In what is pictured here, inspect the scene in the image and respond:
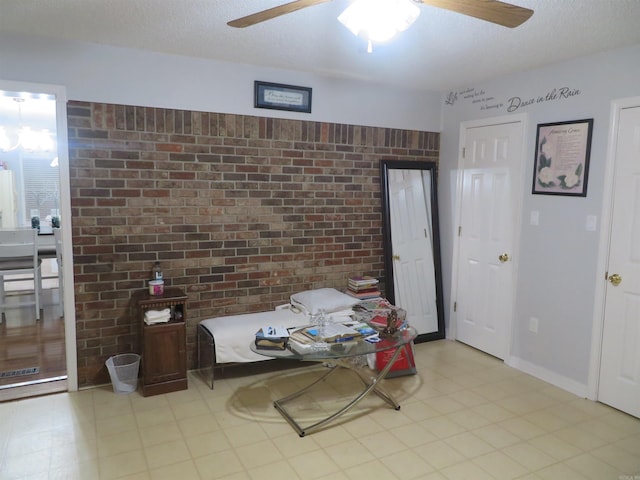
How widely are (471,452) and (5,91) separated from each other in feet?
11.7

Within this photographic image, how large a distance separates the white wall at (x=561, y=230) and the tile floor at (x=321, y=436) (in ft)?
1.01

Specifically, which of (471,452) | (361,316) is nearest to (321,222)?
(361,316)

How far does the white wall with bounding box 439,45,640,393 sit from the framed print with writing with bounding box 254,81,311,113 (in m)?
1.57

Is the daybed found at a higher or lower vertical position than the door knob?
lower

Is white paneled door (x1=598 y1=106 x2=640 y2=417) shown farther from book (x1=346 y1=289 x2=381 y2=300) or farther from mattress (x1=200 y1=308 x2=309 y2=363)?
mattress (x1=200 y1=308 x2=309 y2=363)

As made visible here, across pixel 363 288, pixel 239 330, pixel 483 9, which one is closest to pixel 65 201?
pixel 239 330

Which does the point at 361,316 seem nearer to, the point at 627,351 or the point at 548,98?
the point at 627,351

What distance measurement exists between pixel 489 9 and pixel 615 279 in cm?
222

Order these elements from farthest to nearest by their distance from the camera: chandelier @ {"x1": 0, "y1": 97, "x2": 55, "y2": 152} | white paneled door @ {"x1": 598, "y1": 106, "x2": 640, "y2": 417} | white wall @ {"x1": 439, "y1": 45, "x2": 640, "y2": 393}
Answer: chandelier @ {"x1": 0, "y1": 97, "x2": 55, "y2": 152}
white wall @ {"x1": 439, "y1": 45, "x2": 640, "y2": 393}
white paneled door @ {"x1": 598, "y1": 106, "x2": 640, "y2": 417}

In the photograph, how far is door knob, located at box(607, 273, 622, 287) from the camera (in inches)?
120

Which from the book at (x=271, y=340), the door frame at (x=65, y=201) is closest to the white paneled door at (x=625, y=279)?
the book at (x=271, y=340)

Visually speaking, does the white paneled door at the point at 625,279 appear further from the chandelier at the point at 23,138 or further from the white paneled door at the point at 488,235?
the chandelier at the point at 23,138

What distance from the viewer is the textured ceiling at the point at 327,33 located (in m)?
2.40

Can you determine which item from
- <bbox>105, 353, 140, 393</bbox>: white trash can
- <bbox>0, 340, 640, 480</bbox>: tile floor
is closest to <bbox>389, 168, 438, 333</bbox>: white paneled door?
<bbox>0, 340, 640, 480</bbox>: tile floor
